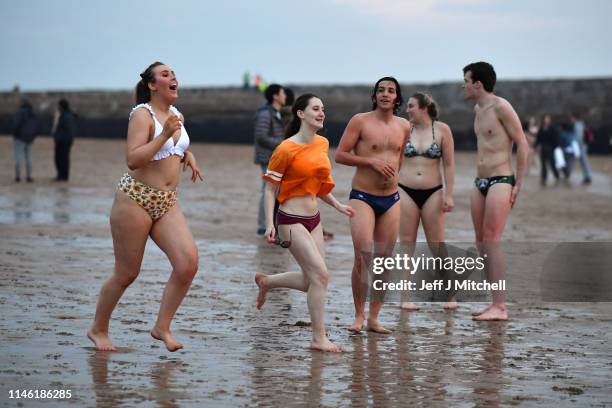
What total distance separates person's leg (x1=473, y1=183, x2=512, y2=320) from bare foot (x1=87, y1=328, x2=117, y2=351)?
3447 millimetres

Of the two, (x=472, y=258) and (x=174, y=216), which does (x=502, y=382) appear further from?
(x=472, y=258)

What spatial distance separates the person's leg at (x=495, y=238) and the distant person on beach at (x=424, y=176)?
1.26 feet

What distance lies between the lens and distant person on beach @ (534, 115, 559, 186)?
32541mm

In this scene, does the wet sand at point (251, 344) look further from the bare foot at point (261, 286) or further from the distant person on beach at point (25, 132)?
the distant person on beach at point (25, 132)

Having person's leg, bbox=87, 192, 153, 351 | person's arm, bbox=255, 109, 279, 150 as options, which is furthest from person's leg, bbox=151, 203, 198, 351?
person's arm, bbox=255, 109, 279, 150

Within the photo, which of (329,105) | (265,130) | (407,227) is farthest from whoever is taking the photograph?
(329,105)

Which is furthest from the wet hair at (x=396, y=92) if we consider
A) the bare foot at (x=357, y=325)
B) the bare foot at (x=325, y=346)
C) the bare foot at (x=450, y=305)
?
the bare foot at (x=325, y=346)

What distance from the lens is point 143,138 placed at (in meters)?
7.95

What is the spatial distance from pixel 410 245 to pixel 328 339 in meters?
2.28

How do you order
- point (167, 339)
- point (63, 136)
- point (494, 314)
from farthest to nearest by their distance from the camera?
point (63, 136), point (494, 314), point (167, 339)

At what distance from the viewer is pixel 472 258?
35.9ft

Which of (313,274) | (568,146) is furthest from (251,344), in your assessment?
(568,146)

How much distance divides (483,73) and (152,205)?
3763 mm

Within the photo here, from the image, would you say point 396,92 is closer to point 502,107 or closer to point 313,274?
point 502,107
